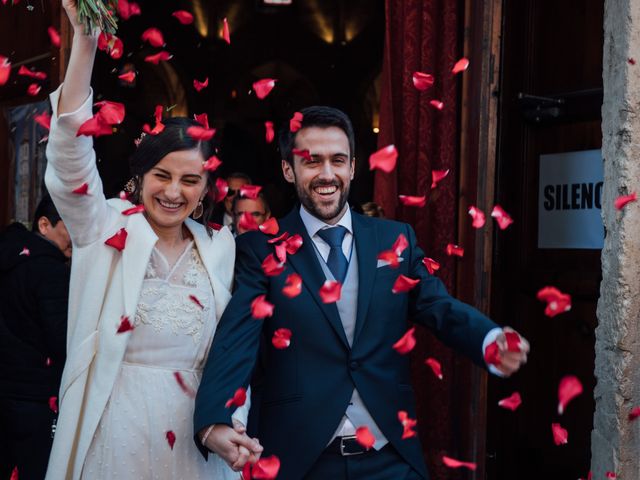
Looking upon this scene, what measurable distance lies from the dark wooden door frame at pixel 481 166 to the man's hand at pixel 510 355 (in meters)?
2.36

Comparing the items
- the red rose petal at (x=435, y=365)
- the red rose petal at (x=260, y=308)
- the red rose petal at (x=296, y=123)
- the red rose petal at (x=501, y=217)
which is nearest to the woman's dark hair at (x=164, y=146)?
the red rose petal at (x=296, y=123)

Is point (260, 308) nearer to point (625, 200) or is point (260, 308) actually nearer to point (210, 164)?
point (210, 164)

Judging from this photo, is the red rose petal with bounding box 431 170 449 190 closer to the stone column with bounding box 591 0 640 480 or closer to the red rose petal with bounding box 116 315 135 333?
the stone column with bounding box 591 0 640 480

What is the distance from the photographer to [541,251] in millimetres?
5117

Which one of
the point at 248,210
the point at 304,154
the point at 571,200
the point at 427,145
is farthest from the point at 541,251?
the point at 304,154

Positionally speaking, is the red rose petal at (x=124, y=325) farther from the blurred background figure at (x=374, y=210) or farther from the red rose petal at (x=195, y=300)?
the blurred background figure at (x=374, y=210)

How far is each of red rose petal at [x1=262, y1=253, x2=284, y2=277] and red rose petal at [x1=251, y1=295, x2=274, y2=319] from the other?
8 centimetres

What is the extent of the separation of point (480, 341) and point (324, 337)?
0.47 m

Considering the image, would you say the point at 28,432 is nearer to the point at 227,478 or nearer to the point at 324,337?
the point at 227,478

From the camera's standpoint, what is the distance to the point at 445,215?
5.64 meters

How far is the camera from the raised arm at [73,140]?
2.88 m

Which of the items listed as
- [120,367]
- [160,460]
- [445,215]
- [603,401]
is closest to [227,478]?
[160,460]

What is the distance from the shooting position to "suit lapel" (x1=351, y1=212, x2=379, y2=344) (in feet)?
10.1

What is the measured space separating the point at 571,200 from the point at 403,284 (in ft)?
6.68
